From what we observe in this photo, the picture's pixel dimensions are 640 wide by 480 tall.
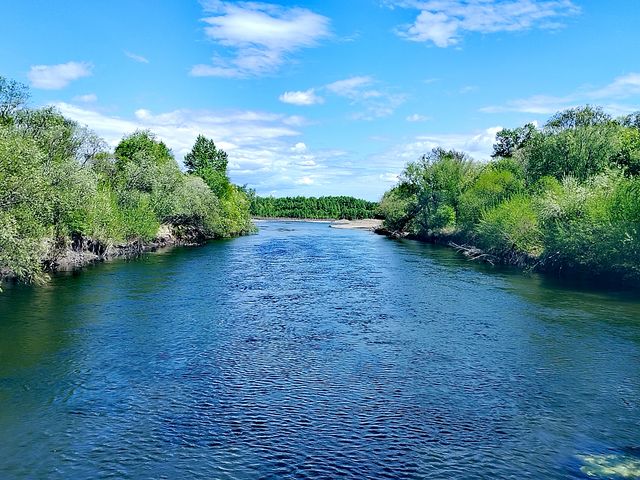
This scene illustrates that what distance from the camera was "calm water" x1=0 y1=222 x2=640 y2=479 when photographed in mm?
15922

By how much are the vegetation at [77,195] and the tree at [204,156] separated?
36.3 metres

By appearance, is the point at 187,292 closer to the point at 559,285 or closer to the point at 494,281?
the point at 494,281

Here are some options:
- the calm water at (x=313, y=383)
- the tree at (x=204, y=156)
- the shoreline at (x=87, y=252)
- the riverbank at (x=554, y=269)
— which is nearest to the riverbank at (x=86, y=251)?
the shoreline at (x=87, y=252)

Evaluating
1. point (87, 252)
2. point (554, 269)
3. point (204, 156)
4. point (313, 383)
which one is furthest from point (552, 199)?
point (204, 156)

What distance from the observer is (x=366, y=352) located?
26703 mm

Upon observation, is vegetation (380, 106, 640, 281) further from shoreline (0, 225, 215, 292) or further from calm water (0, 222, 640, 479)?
shoreline (0, 225, 215, 292)

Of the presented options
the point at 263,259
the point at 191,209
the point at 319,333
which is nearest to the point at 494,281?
the point at 319,333

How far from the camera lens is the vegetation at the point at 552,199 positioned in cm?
4581

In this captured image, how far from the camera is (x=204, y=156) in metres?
155

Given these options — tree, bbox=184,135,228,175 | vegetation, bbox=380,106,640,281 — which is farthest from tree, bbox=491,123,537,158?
tree, bbox=184,135,228,175

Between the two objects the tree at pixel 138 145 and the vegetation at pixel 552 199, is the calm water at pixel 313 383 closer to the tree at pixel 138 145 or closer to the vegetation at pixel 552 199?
the vegetation at pixel 552 199

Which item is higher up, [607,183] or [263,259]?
[607,183]

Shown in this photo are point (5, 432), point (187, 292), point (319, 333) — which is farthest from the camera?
point (187, 292)

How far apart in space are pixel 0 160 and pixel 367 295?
90.6 feet
